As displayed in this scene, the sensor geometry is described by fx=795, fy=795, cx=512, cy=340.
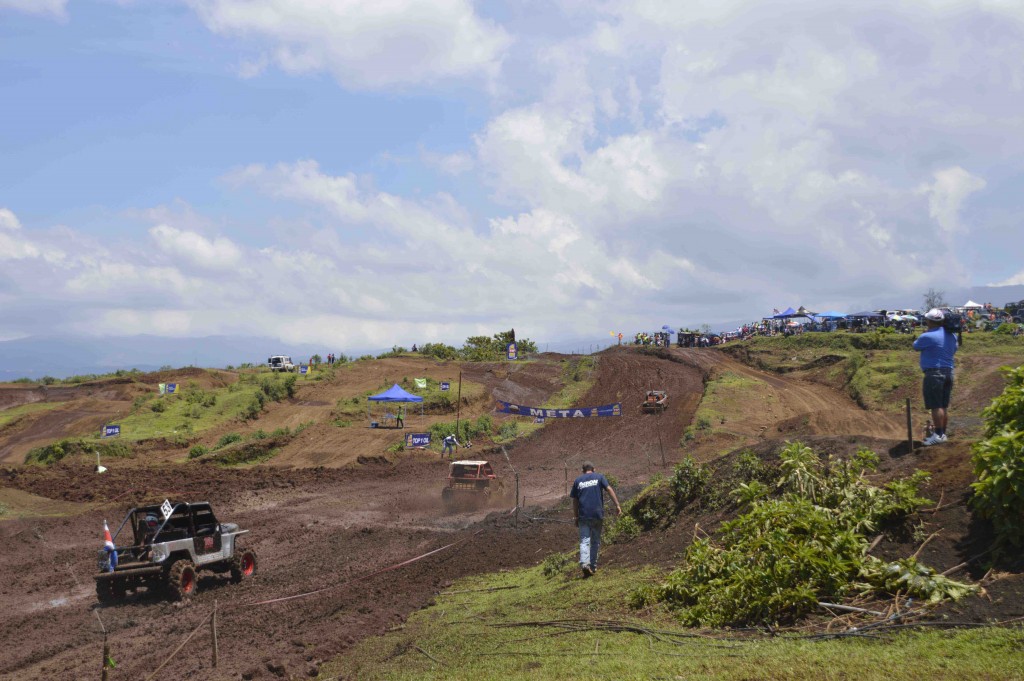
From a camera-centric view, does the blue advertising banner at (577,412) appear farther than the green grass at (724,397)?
Yes

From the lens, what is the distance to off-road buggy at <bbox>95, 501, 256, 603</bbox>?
16.1 meters

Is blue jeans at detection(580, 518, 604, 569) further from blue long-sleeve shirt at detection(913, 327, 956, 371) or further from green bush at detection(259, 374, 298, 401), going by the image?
green bush at detection(259, 374, 298, 401)

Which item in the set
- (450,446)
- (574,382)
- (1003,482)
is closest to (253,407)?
(450,446)

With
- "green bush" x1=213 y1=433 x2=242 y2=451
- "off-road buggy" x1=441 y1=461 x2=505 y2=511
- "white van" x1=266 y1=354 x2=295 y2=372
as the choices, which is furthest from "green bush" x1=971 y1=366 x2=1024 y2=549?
"white van" x1=266 y1=354 x2=295 y2=372

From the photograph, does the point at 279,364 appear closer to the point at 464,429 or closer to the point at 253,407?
the point at 253,407

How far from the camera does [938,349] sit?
11.7 metres

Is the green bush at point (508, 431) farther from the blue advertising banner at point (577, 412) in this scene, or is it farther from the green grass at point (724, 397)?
the green grass at point (724, 397)

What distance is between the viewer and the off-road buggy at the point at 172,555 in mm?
16062

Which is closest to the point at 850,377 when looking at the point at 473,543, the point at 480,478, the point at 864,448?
the point at 480,478

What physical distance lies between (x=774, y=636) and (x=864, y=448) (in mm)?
5379

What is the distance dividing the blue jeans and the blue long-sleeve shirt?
18.1ft

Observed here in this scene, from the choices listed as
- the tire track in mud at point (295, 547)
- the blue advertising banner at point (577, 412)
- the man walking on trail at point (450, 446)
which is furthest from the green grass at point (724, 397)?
the man walking on trail at point (450, 446)

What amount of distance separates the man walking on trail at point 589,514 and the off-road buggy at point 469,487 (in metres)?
15.4

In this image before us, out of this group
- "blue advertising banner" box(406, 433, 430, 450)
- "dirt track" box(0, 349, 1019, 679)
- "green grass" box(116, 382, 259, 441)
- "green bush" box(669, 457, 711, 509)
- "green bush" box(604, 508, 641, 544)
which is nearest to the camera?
"dirt track" box(0, 349, 1019, 679)
